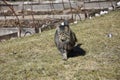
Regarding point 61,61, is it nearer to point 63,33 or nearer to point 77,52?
point 63,33

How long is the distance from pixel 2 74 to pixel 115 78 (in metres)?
2.34

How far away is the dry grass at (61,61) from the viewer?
23.5 feet

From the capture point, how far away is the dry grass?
23.5 feet

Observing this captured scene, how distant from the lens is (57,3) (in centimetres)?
2422

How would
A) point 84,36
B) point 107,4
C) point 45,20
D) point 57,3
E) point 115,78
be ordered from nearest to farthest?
point 115,78, point 84,36, point 45,20, point 107,4, point 57,3

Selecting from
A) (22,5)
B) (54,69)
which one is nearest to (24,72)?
(54,69)

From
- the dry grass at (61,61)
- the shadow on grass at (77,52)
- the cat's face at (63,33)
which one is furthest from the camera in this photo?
the shadow on grass at (77,52)

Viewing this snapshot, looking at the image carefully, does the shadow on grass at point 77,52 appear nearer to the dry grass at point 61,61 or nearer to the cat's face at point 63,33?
the dry grass at point 61,61

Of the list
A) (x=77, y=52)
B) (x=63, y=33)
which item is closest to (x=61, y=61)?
(x=63, y=33)

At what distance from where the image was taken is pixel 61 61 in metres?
7.98

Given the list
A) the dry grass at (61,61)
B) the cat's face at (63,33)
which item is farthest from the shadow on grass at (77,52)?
the cat's face at (63,33)

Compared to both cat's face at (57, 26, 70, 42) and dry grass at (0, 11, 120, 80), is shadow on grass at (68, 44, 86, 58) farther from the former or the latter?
cat's face at (57, 26, 70, 42)

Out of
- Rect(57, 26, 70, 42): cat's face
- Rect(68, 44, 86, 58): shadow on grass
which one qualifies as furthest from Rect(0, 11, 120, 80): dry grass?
Rect(57, 26, 70, 42): cat's face

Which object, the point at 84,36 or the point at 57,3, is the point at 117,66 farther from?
the point at 57,3
